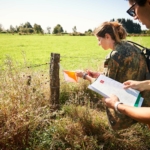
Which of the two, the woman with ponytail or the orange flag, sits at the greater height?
the woman with ponytail

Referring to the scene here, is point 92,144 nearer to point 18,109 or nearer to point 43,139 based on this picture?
point 43,139

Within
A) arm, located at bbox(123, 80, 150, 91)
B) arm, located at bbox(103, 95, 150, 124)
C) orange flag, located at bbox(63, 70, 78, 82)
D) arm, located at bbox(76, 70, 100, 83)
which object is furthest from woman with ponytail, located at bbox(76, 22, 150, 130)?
arm, located at bbox(103, 95, 150, 124)

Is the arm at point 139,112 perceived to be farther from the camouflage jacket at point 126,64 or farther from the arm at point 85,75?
the arm at point 85,75

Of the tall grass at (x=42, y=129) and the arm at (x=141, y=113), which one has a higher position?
the arm at (x=141, y=113)

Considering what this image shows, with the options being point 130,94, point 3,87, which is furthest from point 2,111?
point 130,94

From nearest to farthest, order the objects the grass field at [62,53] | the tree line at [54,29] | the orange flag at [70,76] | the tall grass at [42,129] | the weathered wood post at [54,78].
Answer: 1. the tall grass at [42,129]
2. the orange flag at [70,76]
3. the weathered wood post at [54,78]
4. the grass field at [62,53]
5. the tree line at [54,29]

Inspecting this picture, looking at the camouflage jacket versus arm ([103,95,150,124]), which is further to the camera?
the camouflage jacket

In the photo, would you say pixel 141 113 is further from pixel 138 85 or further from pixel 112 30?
pixel 112 30

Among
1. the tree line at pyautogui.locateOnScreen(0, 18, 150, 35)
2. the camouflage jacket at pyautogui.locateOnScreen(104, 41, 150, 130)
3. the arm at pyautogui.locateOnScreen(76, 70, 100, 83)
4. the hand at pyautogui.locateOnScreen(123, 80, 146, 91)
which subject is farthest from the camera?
the tree line at pyautogui.locateOnScreen(0, 18, 150, 35)

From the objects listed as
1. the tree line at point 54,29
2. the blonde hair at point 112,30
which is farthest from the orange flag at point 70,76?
the tree line at point 54,29

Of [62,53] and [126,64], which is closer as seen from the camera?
[126,64]

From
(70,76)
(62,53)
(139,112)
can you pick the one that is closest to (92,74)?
(70,76)

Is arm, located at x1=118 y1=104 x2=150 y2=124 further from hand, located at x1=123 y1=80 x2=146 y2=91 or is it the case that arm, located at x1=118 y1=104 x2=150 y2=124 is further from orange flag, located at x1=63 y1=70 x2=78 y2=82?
orange flag, located at x1=63 y1=70 x2=78 y2=82

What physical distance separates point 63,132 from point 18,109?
81 centimetres
